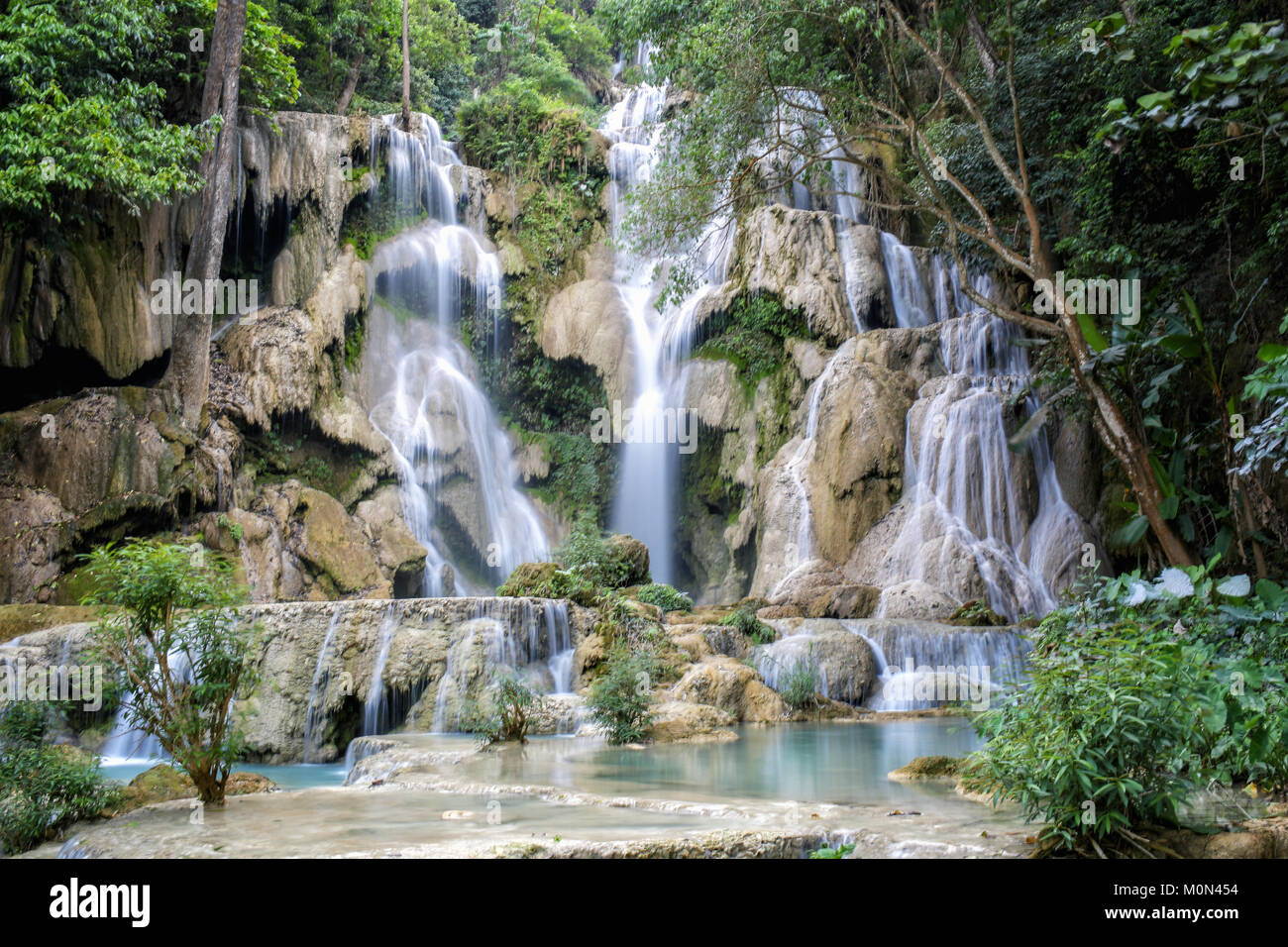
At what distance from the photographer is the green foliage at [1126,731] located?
12.4 feet

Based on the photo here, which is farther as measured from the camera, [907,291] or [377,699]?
[907,291]

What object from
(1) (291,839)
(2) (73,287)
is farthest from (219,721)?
(2) (73,287)

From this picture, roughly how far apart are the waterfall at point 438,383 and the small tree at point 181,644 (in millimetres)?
14476

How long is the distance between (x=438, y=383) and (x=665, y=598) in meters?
9.64

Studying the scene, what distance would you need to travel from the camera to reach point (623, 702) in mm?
9562

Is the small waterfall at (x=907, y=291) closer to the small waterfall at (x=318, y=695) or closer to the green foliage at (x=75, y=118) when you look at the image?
the green foliage at (x=75, y=118)

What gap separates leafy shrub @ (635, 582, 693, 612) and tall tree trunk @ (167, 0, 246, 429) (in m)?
9.26

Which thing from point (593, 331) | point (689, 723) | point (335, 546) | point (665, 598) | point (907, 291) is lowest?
point (689, 723)

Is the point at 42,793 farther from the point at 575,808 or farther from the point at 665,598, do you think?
the point at 665,598

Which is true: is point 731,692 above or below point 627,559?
below

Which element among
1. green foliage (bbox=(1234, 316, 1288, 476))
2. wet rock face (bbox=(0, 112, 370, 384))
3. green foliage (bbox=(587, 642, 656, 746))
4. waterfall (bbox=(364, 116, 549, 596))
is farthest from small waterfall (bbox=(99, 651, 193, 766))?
green foliage (bbox=(1234, 316, 1288, 476))

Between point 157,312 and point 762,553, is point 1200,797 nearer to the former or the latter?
point 762,553

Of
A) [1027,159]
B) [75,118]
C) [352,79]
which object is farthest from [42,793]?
[352,79]

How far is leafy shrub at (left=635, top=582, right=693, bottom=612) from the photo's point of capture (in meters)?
16.1
